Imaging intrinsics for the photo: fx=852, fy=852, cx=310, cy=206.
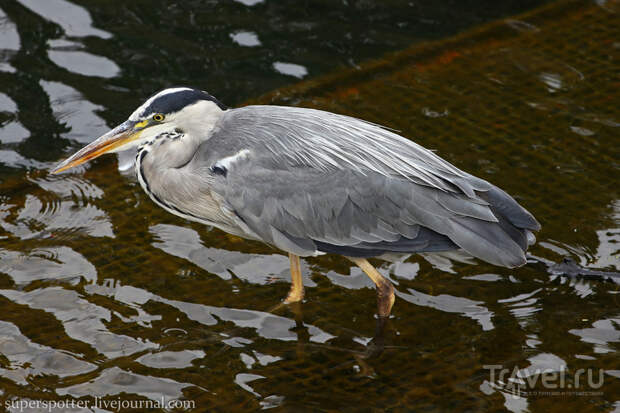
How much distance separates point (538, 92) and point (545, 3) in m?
1.63

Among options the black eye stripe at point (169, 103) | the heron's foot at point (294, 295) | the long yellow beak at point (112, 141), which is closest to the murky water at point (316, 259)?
the heron's foot at point (294, 295)

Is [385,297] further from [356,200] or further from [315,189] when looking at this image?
[315,189]

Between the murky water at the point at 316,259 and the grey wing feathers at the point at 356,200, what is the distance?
43 centimetres

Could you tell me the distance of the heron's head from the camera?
4.42m

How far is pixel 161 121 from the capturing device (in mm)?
4477

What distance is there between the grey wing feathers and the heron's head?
20cm

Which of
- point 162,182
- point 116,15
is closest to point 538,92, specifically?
point 162,182

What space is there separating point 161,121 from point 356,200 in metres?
1.11

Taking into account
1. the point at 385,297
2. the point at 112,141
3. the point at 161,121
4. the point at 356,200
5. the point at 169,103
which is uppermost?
the point at 169,103

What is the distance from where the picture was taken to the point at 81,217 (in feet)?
16.9

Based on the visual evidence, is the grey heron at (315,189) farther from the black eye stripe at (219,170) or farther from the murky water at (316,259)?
the murky water at (316,259)

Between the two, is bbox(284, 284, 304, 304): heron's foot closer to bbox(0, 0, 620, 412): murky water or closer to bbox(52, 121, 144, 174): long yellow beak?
bbox(0, 0, 620, 412): murky water

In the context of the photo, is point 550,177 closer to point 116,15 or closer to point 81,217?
point 81,217

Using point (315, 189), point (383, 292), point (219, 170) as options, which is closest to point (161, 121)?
point (219, 170)
